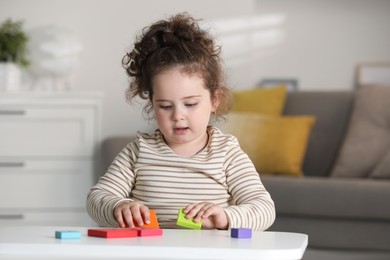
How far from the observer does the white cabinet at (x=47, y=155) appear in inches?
159

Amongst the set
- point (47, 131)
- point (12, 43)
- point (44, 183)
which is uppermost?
point (12, 43)

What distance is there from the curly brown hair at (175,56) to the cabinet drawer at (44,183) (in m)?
2.25

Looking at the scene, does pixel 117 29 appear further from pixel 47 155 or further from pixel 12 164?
pixel 12 164

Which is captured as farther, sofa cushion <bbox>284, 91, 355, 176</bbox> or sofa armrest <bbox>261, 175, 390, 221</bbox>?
sofa cushion <bbox>284, 91, 355, 176</bbox>

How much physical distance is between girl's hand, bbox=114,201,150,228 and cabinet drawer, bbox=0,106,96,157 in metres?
2.52

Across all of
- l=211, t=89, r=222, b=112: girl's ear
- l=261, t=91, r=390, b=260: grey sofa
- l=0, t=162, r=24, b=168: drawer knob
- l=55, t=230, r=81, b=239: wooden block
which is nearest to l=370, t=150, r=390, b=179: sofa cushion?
l=261, t=91, r=390, b=260: grey sofa

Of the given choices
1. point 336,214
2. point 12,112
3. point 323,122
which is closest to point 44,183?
point 12,112

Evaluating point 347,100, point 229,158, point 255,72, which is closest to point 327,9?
point 255,72

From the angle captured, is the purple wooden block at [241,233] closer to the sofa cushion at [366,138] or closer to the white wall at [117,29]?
the sofa cushion at [366,138]

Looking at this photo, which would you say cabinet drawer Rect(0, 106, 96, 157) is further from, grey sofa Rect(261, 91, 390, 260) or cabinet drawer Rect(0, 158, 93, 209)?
grey sofa Rect(261, 91, 390, 260)

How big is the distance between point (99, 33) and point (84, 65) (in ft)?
0.60

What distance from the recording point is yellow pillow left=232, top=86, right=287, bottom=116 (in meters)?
4.10

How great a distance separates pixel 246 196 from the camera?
178cm

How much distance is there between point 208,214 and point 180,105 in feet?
0.90
